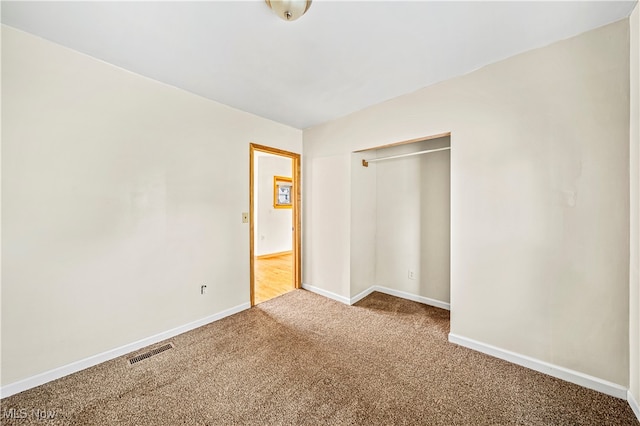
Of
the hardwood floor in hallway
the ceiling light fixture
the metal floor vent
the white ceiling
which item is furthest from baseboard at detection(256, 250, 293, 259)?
the ceiling light fixture

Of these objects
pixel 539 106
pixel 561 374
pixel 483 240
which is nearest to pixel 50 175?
pixel 483 240

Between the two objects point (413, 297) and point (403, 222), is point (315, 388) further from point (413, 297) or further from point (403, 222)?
point (403, 222)

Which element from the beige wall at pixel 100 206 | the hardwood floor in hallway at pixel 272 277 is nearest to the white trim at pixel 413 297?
the hardwood floor in hallway at pixel 272 277

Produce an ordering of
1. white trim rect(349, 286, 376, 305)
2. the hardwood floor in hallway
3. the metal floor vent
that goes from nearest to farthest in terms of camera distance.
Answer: the metal floor vent < white trim rect(349, 286, 376, 305) < the hardwood floor in hallway

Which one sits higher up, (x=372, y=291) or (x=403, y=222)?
(x=403, y=222)

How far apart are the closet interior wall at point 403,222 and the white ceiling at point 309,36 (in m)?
1.16

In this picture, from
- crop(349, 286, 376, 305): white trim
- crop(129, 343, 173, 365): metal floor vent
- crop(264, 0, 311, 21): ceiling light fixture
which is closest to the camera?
crop(264, 0, 311, 21): ceiling light fixture

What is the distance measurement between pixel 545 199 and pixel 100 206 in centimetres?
354

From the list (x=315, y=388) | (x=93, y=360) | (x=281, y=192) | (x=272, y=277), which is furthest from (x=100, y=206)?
(x=281, y=192)

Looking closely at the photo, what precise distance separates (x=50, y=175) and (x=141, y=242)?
0.79 m

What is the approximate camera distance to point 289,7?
145 cm

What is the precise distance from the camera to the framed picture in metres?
6.42
